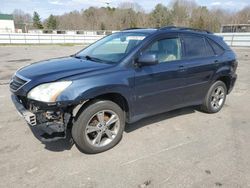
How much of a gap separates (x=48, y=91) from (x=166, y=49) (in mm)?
2149

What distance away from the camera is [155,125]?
14.3 feet

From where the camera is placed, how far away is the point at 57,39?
30547mm

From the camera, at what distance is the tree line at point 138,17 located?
57.4 metres

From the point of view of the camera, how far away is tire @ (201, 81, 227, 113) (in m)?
4.87

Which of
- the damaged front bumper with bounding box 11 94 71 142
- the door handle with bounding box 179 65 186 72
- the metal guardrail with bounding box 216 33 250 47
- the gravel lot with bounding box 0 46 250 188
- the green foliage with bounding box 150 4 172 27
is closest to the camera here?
the gravel lot with bounding box 0 46 250 188

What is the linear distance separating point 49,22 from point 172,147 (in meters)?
77.6

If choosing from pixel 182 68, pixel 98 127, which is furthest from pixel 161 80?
pixel 98 127

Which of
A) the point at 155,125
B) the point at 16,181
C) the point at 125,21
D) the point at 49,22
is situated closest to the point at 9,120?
the point at 16,181

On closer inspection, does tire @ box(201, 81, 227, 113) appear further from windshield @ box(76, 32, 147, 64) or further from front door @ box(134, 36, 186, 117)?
windshield @ box(76, 32, 147, 64)

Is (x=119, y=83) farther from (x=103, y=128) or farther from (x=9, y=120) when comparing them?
(x=9, y=120)

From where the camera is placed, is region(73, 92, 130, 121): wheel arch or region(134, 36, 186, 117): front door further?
region(134, 36, 186, 117): front door

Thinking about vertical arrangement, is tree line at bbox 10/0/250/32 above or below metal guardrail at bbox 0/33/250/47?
above

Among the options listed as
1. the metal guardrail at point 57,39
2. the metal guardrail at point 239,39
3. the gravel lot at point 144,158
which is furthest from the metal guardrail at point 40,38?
the gravel lot at point 144,158

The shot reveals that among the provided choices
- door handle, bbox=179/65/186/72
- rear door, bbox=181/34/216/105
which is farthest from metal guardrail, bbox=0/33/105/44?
door handle, bbox=179/65/186/72
